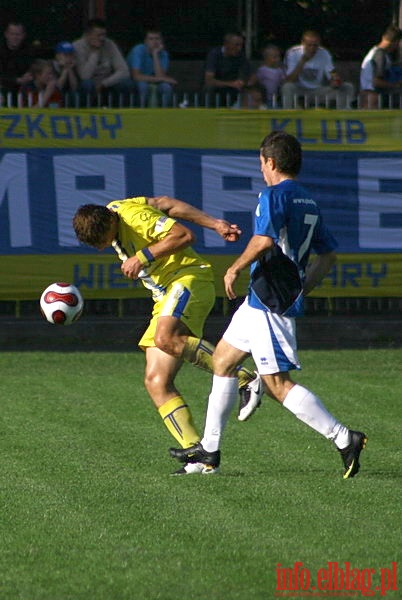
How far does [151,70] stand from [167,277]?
9.44 metres

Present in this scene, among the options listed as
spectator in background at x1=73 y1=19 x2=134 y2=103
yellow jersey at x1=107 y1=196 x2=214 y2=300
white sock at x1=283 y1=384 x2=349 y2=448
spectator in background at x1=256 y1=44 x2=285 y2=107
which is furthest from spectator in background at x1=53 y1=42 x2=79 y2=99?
white sock at x1=283 y1=384 x2=349 y2=448

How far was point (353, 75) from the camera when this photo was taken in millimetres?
21016

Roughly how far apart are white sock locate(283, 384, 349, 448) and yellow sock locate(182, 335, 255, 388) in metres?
0.72

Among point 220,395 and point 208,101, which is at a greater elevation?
point 208,101

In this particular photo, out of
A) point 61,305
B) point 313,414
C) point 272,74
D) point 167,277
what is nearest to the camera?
point 313,414

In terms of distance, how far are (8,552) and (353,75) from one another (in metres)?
15.7

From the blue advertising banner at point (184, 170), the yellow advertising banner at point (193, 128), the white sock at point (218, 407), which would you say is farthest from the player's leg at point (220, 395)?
the yellow advertising banner at point (193, 128)

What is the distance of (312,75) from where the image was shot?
17.8 metres

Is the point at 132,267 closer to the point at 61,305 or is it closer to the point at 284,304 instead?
the point at 284,304

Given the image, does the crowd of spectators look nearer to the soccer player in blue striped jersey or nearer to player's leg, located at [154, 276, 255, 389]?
player's leg, located at [154, 276, 255, 389]

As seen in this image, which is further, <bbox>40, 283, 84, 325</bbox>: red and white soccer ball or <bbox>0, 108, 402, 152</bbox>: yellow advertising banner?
<bbox>0, 108, 402, 152</bbox>: yellow advertising banner

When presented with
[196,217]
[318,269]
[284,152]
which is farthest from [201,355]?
[284,152]

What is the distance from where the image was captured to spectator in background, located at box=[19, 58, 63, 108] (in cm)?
1656

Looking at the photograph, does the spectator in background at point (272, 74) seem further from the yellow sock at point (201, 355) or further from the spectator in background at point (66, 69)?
the yellow sock at point (201, 355)
